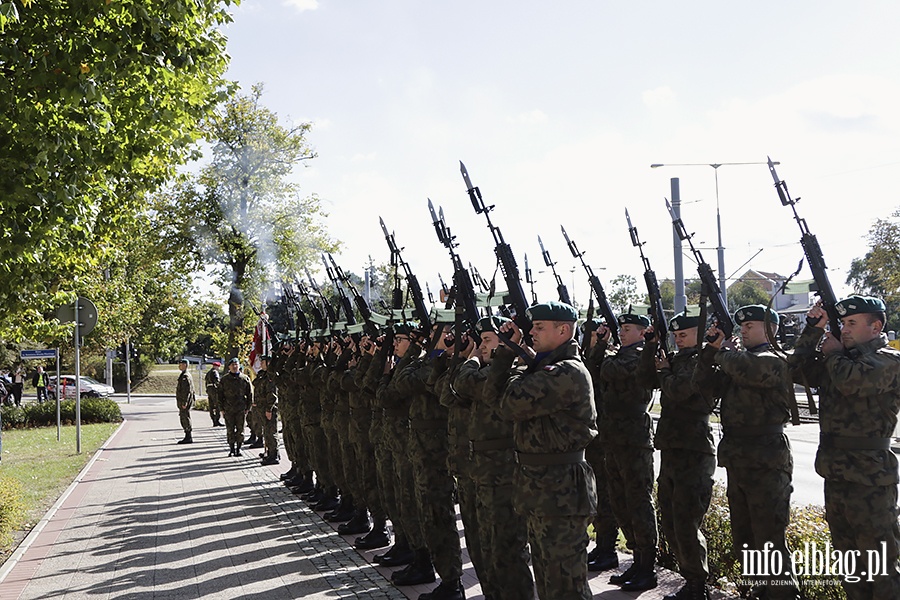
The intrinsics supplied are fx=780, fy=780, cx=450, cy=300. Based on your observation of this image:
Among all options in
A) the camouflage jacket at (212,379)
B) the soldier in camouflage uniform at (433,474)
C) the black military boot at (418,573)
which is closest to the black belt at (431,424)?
Result: the soldier in camouflage uniform at (433,474)

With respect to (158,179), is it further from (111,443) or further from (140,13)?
(111,443)

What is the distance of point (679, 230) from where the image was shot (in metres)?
6.69

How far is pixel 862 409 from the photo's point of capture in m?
4.85

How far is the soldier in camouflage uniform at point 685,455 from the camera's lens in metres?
5.73

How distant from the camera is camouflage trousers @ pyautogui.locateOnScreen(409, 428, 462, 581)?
246 inches

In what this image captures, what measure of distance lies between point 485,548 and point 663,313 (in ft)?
8.45

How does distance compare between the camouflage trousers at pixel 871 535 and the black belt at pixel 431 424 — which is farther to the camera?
the black belt at pixel 431 424

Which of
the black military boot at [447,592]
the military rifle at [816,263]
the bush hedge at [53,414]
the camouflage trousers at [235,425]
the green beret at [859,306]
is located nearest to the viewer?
the green beret at [859,306]

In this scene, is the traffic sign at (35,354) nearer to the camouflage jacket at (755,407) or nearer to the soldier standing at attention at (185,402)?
the soldier standing at attention at (185,402)

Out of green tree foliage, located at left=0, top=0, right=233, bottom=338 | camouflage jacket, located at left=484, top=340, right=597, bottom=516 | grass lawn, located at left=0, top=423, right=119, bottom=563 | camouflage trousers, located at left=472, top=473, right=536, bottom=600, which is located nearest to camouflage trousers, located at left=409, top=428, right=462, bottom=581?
camouflage trousers, located at left=472, top=473, right=536, bottom=600

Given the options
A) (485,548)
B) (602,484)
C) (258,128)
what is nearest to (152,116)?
(485,548)

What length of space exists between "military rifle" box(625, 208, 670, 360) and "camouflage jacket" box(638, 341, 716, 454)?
1.05 ft

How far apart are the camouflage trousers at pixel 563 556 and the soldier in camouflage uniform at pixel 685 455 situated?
1.35 meters

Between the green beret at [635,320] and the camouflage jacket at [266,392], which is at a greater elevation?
the green beret at [635,320]
